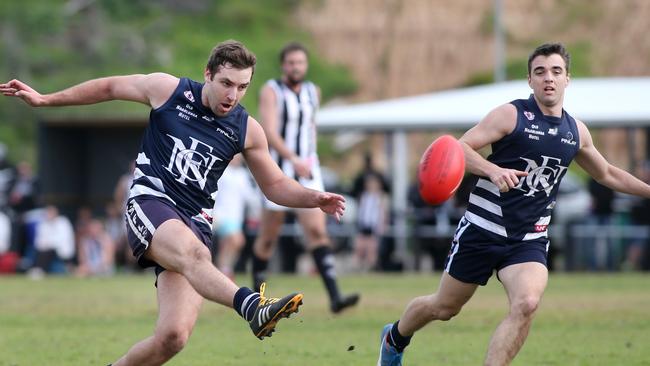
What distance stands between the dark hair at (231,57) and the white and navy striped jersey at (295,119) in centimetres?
526

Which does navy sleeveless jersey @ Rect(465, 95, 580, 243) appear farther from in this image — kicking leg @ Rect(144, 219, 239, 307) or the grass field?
kicking leg @ Rect(144, 219, 239, 307)

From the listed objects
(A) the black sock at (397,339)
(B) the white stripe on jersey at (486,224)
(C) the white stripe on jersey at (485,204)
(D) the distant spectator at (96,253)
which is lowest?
(D) the distant spectator at (96,253)

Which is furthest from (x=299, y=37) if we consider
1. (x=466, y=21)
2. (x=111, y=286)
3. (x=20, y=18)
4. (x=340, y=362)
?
(x=340, y=362)

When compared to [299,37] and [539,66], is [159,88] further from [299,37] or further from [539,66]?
[299,37]

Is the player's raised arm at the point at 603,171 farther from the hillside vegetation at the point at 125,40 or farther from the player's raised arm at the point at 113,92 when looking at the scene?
the hillside vegetation at the point at 125,40

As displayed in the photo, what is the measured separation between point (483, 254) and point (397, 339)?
0.91 metres

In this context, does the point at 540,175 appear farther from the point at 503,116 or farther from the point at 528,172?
the point at 503,116

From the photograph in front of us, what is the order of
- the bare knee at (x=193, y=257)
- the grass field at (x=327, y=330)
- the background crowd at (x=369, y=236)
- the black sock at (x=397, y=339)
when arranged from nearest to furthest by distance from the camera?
the bare knee at (x=193, y=257) < the black sock at (x=397, y=339) < the grass field at (x=327, y=330) < the background crowd at (x=369, y=236)

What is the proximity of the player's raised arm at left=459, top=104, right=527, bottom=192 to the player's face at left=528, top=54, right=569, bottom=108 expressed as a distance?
0.63 feet

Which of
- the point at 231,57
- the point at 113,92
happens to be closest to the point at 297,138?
the point at 113,92

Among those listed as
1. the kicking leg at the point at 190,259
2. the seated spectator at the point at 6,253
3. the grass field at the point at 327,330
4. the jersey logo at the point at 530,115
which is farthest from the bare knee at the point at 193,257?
the seated spectator at the point at 6,253

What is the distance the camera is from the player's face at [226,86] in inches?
293

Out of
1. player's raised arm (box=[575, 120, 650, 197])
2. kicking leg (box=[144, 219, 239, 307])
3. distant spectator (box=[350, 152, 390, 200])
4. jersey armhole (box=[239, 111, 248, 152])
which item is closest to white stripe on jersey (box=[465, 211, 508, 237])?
player's raised arm (box=[575, 120, 650, 197])

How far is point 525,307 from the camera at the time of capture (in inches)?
289
